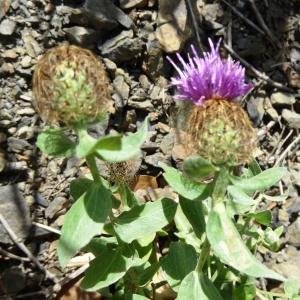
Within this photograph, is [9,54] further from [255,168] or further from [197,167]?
[197,167]

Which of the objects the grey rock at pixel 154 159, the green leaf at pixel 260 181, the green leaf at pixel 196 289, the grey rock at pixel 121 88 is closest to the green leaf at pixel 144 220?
the green leaf at pixel 196 289

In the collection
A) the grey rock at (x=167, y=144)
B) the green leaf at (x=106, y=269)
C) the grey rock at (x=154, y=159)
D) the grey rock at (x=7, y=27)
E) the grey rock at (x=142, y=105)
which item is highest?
the grey rock at (x=7, y=27)

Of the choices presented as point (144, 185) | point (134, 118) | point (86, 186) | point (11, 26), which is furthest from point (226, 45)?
point (86, 186)

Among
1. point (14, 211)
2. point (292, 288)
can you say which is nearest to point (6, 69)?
point (14, 211)

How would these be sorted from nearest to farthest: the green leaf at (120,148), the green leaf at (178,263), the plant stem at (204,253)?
1. the green leaf at (120,148)
2. the plant stem at (204,253)
3. the green leaf at (178,263)

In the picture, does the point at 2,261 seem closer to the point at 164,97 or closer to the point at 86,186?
the point at 86,186

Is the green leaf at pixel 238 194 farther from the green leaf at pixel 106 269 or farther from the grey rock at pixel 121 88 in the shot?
the grey rock at pixel 121 88

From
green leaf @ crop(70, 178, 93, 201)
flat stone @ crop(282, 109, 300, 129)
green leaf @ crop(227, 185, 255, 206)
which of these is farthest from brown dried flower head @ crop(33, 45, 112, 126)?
flat stone @ crop(282, 109, 300, 129)

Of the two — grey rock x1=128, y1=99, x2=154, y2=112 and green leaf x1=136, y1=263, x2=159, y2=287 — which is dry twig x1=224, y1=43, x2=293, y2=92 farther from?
green leaf x1=136, y1=263, x2=159, y2=287
